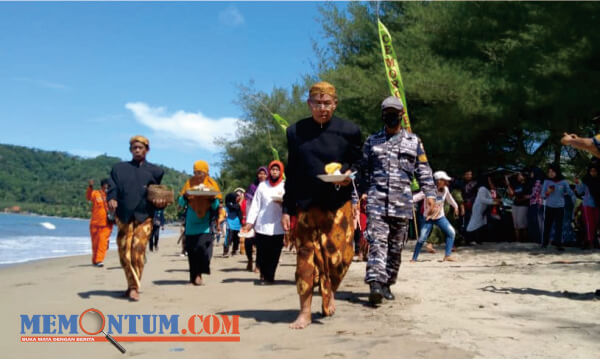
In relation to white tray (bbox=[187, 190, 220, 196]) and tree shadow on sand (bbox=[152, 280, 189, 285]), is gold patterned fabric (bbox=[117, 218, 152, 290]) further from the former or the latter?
tree shadow on sand (bbox=[152, 280, 189, 285])

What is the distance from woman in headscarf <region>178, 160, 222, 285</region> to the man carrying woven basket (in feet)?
3.92

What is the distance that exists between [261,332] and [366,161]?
90.0 inches

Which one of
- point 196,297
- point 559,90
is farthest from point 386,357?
point 559,90

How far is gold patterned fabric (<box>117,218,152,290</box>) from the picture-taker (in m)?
6.73

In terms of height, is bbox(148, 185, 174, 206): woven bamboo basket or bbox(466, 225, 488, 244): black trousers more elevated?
bbox(148, 185, 174, 206): woven bamboo basket

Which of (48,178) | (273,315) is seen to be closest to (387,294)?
(273,315)

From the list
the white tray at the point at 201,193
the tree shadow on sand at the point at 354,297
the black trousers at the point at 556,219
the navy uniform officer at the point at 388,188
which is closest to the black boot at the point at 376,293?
the navy uniform officer at the point at 388,188

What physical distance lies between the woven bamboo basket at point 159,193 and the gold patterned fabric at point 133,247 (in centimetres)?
36

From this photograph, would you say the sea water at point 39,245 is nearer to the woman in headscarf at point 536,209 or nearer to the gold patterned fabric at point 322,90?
the gold patterned fabric at point 322,90

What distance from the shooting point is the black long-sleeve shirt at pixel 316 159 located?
4.91 metres

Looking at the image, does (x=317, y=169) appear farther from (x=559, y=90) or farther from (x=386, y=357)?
(x=559, y=90)

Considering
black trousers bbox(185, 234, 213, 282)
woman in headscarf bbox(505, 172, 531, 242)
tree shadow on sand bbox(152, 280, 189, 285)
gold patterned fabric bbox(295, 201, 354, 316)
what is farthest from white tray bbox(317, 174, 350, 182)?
woman in headscarf bbox(505, 172, 531, 242)

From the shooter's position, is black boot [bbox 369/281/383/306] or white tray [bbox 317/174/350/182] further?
black boot [bbox 369/281/383/306]

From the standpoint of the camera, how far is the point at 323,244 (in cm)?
495
